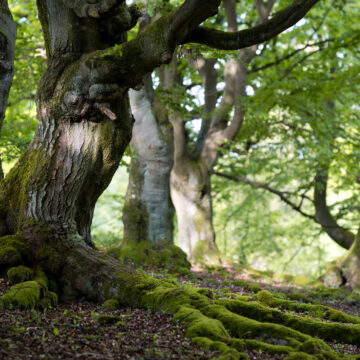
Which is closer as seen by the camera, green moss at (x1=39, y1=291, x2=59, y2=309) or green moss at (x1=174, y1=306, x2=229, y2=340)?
green moss at (x1=174, y1=306, x2=229, y2=340)

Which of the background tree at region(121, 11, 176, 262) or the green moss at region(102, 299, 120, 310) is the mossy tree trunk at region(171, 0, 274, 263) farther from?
the green moss at region(102, 299, 120, 310)

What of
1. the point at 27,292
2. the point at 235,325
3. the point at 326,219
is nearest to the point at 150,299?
the point at 235,325

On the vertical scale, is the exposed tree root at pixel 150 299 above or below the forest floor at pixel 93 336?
above

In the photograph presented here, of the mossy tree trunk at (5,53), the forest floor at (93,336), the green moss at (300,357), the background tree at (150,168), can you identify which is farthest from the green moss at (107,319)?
the background tree at (150,168)

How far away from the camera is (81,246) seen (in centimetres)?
632

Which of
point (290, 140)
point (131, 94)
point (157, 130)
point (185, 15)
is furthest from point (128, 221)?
point (290, 140)

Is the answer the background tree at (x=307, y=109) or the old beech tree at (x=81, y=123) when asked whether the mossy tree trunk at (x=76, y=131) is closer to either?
the old beech tree at (x=81, y=123)

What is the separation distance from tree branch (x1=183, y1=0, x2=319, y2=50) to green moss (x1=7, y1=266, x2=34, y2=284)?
3.92 meters

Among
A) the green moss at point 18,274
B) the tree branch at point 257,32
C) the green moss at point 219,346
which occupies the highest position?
the tree branch at point 257,32

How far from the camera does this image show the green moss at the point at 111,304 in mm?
5684

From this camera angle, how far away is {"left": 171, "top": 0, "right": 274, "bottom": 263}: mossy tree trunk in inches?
586

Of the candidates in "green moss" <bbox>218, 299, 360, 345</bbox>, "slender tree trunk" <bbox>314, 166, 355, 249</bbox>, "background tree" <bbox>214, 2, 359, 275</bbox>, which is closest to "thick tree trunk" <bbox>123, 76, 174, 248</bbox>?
"background tree" <bbox>214, 2, 359, 275</bbox>

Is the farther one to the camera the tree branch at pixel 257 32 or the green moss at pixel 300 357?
the tree branch at pixel 257 32

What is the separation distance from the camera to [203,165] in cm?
1577
